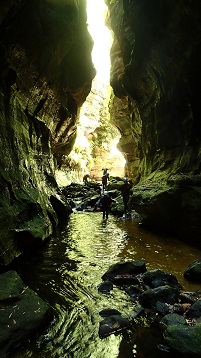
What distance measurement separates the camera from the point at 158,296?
4637 millimetres

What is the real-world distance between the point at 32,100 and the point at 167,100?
8015mm

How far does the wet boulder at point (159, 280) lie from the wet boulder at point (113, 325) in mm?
1474

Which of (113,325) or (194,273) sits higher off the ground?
(194,273)

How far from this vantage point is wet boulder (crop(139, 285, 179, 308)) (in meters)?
4.59

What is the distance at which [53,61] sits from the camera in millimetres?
15523

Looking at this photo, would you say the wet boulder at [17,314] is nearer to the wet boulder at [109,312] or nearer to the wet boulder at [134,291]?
the wet boulder at [109,312]

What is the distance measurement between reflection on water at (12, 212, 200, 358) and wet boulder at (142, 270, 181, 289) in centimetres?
29

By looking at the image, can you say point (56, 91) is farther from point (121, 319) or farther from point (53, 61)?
point (121, 319)

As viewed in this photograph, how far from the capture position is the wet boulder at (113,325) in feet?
12.5

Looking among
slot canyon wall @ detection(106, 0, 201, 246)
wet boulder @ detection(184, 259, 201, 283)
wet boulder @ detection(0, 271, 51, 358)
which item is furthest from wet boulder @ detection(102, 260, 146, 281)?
slot canyon wall @ detection(106, 0, 201, 246)

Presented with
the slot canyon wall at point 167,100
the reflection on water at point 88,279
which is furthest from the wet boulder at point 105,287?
the slot canyon wall at point 167,100

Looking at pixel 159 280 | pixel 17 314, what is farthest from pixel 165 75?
pixel 17 314

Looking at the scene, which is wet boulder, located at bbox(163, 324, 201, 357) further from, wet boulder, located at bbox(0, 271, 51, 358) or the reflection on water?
wet boulder, located at bbox(0, 271, 51, 358)

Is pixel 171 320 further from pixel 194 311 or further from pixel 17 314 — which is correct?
pixel 17 314
